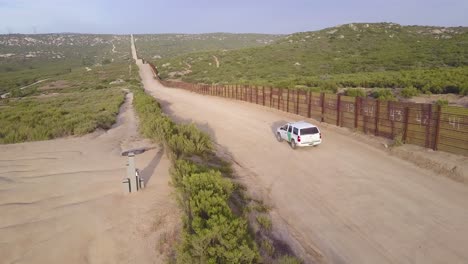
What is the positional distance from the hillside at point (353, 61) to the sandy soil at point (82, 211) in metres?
28.5

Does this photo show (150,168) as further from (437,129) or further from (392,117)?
(392,117)

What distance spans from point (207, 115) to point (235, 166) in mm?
15787

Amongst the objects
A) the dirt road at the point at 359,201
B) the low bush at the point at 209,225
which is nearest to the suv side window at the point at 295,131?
the dirt road at the point at 359,201

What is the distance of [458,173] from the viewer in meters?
11.9

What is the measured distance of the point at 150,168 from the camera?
11.8 m

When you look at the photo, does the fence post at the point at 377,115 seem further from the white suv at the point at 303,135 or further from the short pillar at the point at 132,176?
the short pillar at the point at 132,176

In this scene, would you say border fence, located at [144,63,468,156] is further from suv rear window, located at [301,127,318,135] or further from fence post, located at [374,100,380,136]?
suv rear window, located at [301,127,318,135]

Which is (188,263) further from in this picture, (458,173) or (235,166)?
(458,173)

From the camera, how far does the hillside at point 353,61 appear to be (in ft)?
132

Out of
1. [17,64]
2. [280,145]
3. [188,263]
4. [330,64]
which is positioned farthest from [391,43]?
[17,64]

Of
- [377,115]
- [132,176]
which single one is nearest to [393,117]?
[377,115]

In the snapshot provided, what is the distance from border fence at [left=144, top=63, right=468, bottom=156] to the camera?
1367cm

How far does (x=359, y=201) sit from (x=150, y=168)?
7.17 m

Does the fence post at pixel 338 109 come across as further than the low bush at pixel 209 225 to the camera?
Yes
